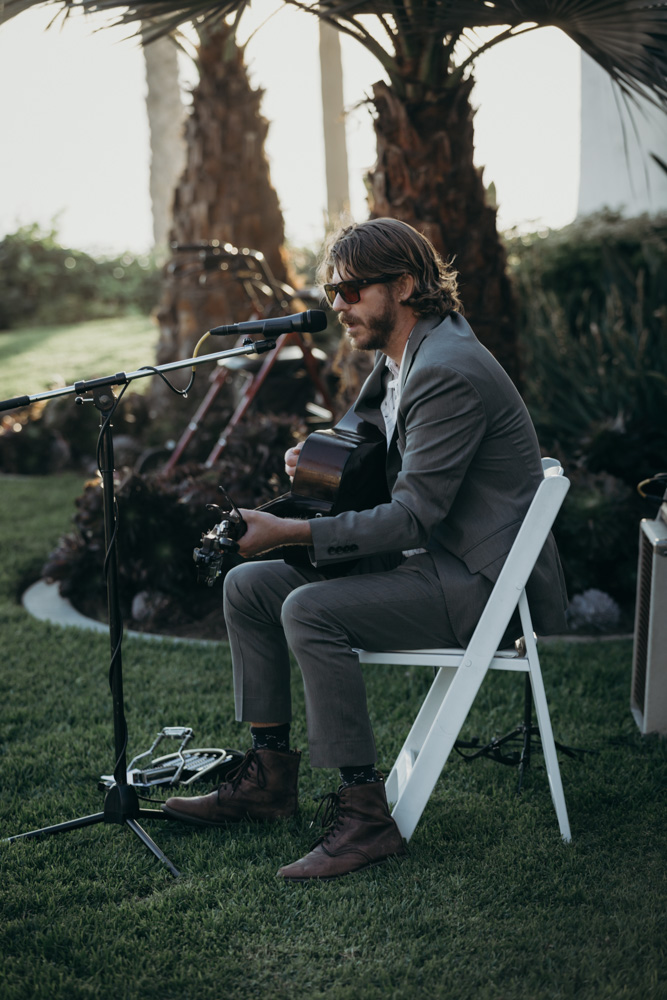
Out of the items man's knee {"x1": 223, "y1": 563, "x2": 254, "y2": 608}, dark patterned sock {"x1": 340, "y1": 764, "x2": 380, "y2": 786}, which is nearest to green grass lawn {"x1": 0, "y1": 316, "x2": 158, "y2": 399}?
man's knee {"x1": 223, "y1": 563, "x2": 254, "y2": 608}

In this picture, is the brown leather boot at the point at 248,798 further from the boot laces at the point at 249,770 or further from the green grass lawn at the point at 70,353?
the green grass lawn at the point at 70,353

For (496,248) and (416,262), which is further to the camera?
(496,248)

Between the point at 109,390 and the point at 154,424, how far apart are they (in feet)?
18.0

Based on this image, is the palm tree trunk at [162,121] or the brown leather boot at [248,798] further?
the palm tree trunk at [162,121]

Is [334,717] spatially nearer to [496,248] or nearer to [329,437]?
[329,437]

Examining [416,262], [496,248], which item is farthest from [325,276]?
[496,248]

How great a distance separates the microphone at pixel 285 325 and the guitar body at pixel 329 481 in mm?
295

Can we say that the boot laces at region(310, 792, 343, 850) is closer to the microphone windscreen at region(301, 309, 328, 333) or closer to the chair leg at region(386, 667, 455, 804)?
the chair leg at region(386, 667, 455, 804)

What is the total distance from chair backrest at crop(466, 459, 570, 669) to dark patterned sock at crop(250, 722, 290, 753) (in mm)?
667

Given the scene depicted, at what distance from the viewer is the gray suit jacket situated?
8.52ft

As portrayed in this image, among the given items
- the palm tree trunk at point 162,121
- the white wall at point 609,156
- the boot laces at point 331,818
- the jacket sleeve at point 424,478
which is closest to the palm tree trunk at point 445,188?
the jacket sleeve at point 424,478

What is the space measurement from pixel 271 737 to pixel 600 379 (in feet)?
11.6

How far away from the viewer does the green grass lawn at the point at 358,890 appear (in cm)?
224

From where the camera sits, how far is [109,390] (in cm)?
266
